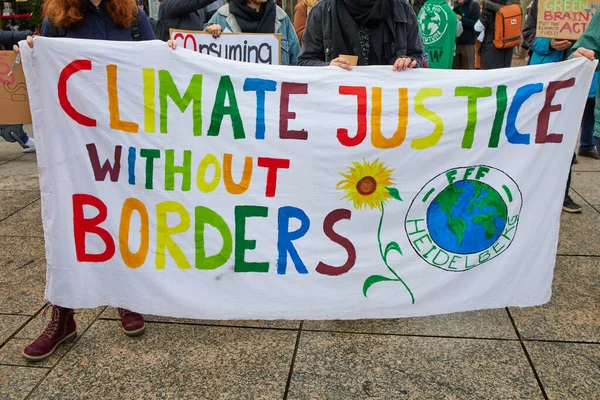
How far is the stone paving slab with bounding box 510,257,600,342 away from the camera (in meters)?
3.00

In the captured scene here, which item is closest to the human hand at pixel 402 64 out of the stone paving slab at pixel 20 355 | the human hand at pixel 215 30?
the human hand at pixel 215 30

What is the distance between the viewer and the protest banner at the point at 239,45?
13.9 feet

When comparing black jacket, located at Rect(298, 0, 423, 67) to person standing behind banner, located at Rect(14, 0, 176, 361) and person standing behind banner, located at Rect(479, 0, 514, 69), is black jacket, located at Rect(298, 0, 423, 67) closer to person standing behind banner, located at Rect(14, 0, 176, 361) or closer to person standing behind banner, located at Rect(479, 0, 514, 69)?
person standing behind banner, located at Rect(14, 0, 176, 361)

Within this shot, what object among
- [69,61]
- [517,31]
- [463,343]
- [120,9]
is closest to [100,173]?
[69,61]

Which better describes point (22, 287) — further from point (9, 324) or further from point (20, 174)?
point (20, 174)

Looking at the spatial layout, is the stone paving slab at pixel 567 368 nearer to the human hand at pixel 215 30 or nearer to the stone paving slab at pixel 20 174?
the human hand at pixel 215 30

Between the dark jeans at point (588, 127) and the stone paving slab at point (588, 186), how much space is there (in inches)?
21.7

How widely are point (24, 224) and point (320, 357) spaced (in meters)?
3.06

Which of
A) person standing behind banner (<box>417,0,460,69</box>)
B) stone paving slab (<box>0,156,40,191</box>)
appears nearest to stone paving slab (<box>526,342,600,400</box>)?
stone paving slab (<box>0,156,40,191</box>)

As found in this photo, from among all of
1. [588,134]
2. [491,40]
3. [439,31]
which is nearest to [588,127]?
[588,134]

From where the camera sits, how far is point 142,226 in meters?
2.81

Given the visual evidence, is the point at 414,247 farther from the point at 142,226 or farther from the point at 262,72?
the point at 142,226

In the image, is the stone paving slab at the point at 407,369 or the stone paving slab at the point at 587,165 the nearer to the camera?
the stone paving slab at the point at 407,369

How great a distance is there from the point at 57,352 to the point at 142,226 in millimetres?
786
